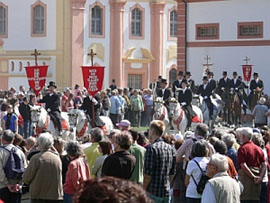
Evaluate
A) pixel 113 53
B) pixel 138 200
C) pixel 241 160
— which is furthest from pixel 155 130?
pixel 113 53

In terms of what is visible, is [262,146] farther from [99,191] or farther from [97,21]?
[97,21]

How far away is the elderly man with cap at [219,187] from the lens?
9266 mm

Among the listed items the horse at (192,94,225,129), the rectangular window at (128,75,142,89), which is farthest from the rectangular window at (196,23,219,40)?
the rectangular window at (128,75,142,89)

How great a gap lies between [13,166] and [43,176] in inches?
35.6

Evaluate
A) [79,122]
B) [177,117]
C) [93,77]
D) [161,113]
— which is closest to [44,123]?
[79,122]

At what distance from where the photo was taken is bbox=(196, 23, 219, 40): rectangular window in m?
40.4

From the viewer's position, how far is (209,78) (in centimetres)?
3309

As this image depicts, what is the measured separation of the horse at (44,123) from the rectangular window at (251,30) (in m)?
15.3

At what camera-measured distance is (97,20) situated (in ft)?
176

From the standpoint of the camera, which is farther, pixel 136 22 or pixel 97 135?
pixel 136 22

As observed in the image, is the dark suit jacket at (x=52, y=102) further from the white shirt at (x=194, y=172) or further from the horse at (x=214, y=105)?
the white shirt at (x=194, y=172)

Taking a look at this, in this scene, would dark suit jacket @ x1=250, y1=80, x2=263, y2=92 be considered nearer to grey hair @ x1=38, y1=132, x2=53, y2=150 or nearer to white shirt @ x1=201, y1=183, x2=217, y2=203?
grey hair @ x1=38, y1=132, x2=53, y2=150

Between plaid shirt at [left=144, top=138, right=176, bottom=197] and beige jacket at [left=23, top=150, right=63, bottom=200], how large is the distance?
3.93 feet

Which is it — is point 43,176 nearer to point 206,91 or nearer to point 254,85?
point 206,91
